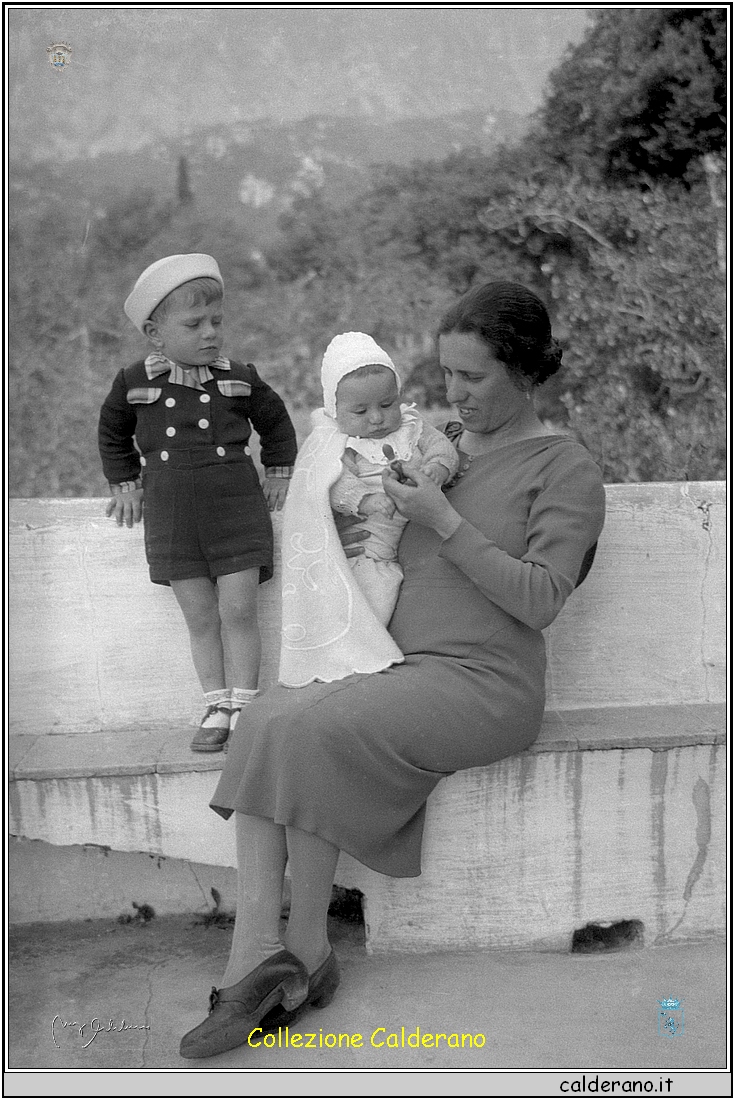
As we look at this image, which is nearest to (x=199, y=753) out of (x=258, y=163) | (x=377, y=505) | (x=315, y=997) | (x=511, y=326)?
(x=315, y=997)

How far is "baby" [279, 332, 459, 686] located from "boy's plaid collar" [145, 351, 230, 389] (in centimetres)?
38

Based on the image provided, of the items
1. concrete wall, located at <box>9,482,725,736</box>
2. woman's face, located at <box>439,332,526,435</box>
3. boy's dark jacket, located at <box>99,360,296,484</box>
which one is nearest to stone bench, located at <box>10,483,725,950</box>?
concrete wall, located at <box>9,482,725,736</box>

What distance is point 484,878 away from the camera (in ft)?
8.52

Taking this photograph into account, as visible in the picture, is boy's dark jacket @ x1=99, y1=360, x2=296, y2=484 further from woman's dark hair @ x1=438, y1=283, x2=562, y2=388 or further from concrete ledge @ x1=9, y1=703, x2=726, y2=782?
concrete ledge @ x1=9, y1=703, x2=726, y2=782

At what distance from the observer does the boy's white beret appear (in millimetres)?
2641

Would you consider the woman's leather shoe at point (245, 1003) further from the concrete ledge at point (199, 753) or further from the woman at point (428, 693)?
the concrete ledge at point (199, 753)

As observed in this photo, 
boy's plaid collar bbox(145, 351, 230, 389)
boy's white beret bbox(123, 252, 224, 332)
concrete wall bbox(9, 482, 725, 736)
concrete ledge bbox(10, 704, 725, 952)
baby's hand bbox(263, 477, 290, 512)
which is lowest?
concrete ledge bbox(10, 704, 725, 952)

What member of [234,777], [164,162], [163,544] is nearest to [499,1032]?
[234,777]

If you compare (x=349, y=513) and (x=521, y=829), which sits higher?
(x=349, y=513)

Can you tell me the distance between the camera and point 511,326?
2.40m

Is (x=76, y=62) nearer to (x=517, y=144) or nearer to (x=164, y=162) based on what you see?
(x=164, y=162)

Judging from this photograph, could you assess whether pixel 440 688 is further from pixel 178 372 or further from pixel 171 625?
pixel 178 372

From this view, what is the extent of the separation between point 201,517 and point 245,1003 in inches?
46.5
